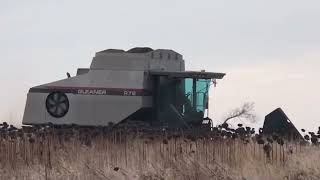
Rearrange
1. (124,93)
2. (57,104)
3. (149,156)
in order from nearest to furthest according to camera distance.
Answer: (149,156)
(124,93)
(57,104)

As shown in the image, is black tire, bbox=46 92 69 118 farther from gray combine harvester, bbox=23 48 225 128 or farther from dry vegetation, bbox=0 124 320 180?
dry vegetation, bbox=0 124 320 180

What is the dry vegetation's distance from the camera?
454 inches

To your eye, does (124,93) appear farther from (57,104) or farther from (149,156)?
(149,156)

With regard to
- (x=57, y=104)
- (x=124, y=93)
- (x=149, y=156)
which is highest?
(x=124, y=93)

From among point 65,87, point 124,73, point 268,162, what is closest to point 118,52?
point 124,73

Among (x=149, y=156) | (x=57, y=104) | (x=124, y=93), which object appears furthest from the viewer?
(x=57, y=104)

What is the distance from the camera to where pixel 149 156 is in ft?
43.6

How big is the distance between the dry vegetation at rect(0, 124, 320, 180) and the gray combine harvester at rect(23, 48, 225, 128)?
7.05 meters

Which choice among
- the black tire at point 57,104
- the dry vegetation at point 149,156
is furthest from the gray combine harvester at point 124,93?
the dry vegetation at point 149,156

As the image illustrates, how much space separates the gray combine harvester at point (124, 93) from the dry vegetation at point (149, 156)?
7050 mm

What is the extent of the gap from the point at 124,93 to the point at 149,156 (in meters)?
9.45

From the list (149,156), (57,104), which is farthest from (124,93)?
(149,156)

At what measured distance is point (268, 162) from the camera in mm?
12484

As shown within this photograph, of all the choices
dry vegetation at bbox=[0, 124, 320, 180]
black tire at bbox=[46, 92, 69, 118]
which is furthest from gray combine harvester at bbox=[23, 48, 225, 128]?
dry vegetation at bbox=[0, 124, 320, 180]
